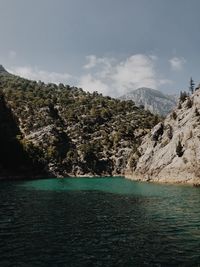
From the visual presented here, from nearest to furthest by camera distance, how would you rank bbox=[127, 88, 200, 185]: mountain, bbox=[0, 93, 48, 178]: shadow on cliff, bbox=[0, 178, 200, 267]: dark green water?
bbox=[0, 178, 200, 267]: dark green water → bbox=[127, 88, 200, 185]: mountain → bbox=[0, 93, 48, 178]: shadow on cliff

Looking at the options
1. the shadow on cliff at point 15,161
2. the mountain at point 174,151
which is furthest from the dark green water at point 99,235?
the shadow on cliff at point 15,161

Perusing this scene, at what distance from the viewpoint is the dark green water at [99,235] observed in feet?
101

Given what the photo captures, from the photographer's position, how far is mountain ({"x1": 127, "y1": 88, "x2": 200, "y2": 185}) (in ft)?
399

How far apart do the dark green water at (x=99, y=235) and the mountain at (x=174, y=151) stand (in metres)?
59.8

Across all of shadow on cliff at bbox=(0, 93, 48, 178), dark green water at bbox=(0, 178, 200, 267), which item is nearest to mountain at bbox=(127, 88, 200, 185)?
shadow on cliff at bbox=(0, 93, 48, 178)

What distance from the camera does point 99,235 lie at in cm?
4028

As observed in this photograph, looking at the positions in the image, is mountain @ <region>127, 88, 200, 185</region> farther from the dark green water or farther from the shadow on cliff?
the dark green water

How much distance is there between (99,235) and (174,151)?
97.9 metres

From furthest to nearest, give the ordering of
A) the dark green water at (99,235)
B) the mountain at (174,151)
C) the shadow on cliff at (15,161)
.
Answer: the shadow on cliff at (15,161)
the mountain at (174,151)
the dark green water at (99,235)

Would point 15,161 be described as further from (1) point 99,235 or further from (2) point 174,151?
(1) point 99,235

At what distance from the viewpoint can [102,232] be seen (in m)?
41.8

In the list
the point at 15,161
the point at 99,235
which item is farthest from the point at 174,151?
the point at 99,235

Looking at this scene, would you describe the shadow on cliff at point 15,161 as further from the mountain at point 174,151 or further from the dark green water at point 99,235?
the dark green water at point 99,235

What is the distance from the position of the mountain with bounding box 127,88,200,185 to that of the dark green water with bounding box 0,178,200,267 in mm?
59754
